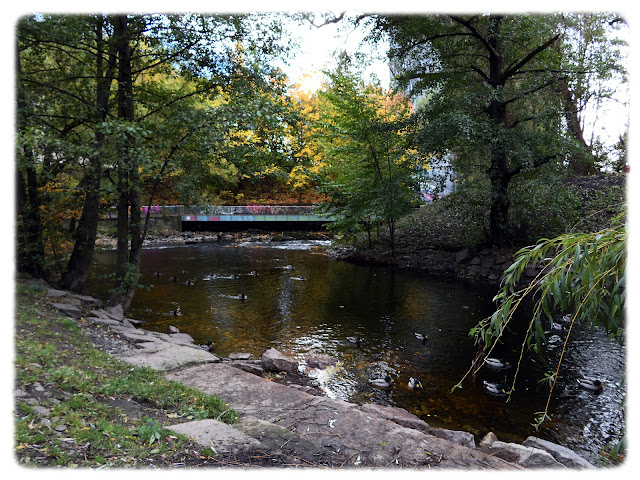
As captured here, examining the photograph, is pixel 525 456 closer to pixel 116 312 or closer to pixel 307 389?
pixel 307 389

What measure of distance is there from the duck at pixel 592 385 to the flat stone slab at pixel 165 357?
5.93m

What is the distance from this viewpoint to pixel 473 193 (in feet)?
56.9

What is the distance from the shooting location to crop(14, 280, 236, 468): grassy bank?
10.1ft

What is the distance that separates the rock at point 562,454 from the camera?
4.66 m

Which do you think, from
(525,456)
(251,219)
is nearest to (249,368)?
(525,456)

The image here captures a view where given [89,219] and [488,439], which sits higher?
[89,219]

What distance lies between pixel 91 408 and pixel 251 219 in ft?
95.4

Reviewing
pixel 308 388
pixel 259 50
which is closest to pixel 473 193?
pixel 259 50

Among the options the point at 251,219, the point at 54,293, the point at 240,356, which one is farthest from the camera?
the point at 251,219

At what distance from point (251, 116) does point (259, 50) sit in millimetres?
2554

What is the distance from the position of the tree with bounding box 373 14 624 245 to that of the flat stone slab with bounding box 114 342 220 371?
10041 mm

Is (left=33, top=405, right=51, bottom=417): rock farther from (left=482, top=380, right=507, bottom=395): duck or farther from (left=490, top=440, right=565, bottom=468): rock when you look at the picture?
(left=482, top=380, right=507, bottom=395): duck

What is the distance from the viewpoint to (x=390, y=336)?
9742 mm

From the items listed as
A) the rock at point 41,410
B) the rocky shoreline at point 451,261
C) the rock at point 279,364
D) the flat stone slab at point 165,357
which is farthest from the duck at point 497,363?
the rocky shoreline at point 451,261
